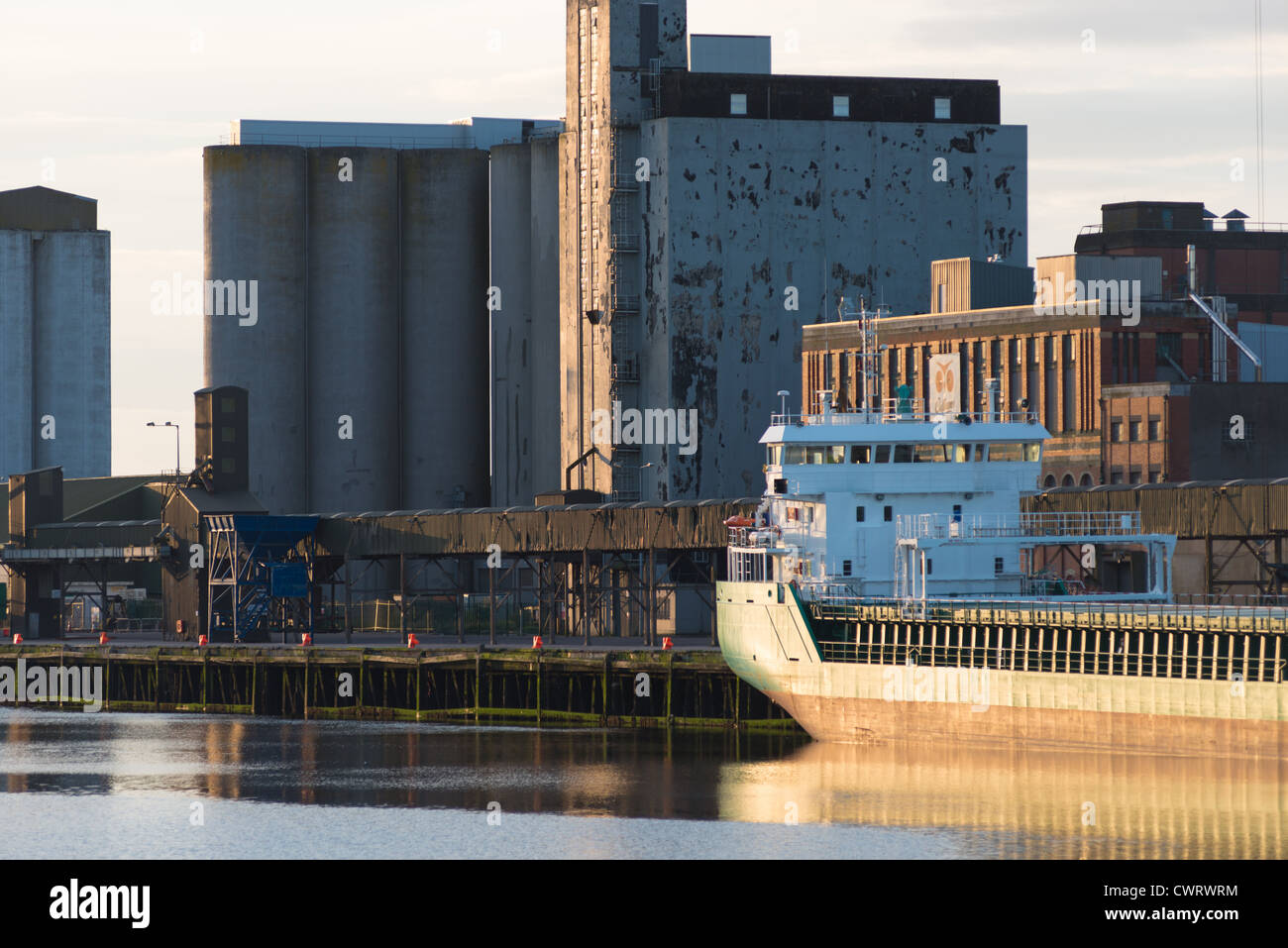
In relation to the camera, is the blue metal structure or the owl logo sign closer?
the blue metal structure

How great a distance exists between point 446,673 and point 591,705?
8613mm

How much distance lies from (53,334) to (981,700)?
12566 cm

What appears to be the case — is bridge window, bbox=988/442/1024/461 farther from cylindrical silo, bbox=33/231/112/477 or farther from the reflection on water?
cylindrical silo, bbox=33/231/112/477

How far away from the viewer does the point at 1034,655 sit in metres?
65.1

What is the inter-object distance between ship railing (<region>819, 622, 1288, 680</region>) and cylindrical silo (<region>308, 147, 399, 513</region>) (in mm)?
65046

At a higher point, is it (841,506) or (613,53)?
(613,53)

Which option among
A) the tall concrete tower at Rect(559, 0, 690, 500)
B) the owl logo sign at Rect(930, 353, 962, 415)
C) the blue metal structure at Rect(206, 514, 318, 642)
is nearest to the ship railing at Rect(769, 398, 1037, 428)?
the blue metal structure at Rect(206, 514, 318, 642)

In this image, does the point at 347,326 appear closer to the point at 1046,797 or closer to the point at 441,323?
the point at 441,323

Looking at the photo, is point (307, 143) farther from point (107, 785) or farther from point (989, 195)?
point (107, 785)

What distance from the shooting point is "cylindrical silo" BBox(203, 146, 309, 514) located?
424ft

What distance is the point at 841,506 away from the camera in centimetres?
7162

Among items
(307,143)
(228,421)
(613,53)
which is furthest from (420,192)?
(228,421)

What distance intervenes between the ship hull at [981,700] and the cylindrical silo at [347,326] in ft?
191

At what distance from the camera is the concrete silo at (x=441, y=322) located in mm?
130500
